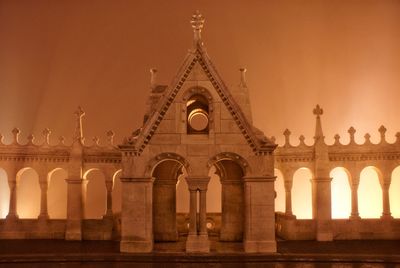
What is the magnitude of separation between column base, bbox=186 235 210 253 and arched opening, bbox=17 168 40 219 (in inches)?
756

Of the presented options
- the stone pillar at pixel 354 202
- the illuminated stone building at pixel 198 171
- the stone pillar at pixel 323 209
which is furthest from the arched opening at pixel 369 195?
the stone pillar at pixel 323 209

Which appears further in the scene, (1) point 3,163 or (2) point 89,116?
(2) point 89,116

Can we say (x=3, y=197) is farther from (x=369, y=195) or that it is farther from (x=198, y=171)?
(x=369, y=195)

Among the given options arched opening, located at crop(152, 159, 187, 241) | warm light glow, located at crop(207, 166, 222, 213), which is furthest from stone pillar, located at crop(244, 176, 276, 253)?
warm light glow, located at crop(207, 166, 222, 213)

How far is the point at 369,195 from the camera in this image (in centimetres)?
3759

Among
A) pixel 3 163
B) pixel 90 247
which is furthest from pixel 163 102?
pixel 3 163

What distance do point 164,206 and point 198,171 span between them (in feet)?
12.8

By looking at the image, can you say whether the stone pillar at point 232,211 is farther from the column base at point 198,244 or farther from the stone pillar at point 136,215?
the stone pillar at point 136,215

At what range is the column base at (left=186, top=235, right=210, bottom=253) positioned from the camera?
22328 mm

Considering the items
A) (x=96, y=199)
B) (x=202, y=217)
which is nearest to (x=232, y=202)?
(x=202, y=217)

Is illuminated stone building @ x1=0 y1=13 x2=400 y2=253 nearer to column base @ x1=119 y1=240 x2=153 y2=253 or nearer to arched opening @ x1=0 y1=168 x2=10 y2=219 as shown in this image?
column base @ x1=119 y1=240 x2=153 y2=253

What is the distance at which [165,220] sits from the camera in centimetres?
2584

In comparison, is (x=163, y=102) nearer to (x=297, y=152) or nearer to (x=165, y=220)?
(x=165, y=220)

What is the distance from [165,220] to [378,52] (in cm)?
2332
